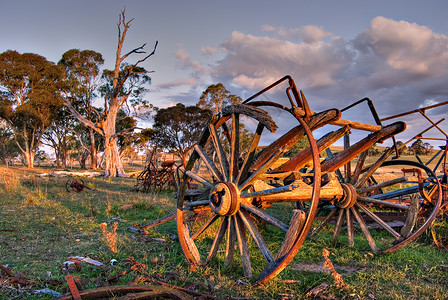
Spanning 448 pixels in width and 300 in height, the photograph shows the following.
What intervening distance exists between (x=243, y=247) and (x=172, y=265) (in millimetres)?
1199

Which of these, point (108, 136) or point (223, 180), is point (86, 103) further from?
point (223, 180)

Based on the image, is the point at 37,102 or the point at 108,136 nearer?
the point at 108,136

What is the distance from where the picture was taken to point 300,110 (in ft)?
12.5

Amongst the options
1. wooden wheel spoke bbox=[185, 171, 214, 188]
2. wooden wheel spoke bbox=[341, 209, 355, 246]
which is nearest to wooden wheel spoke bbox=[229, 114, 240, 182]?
wooden wheel spoke bbox=[185, 171, 214, 188]

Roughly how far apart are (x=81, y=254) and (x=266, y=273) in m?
3.17

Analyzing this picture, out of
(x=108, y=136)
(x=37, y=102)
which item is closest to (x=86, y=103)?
(x=37, y=102)

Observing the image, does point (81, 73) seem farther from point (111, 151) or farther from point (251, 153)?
point (251, 153)

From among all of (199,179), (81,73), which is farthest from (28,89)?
(199,179)

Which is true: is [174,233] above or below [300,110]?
below

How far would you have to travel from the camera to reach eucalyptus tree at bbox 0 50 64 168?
29.5 metres

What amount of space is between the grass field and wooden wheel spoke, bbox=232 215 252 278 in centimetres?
15

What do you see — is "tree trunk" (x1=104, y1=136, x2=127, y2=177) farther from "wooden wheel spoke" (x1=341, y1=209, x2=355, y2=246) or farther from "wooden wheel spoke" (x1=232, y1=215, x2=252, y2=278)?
"wooden wheel spoke" (x1=232, y1=215, x2=252, y2=278)

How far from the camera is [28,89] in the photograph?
3138cm

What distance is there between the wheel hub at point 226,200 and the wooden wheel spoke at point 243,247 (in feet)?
0.57
